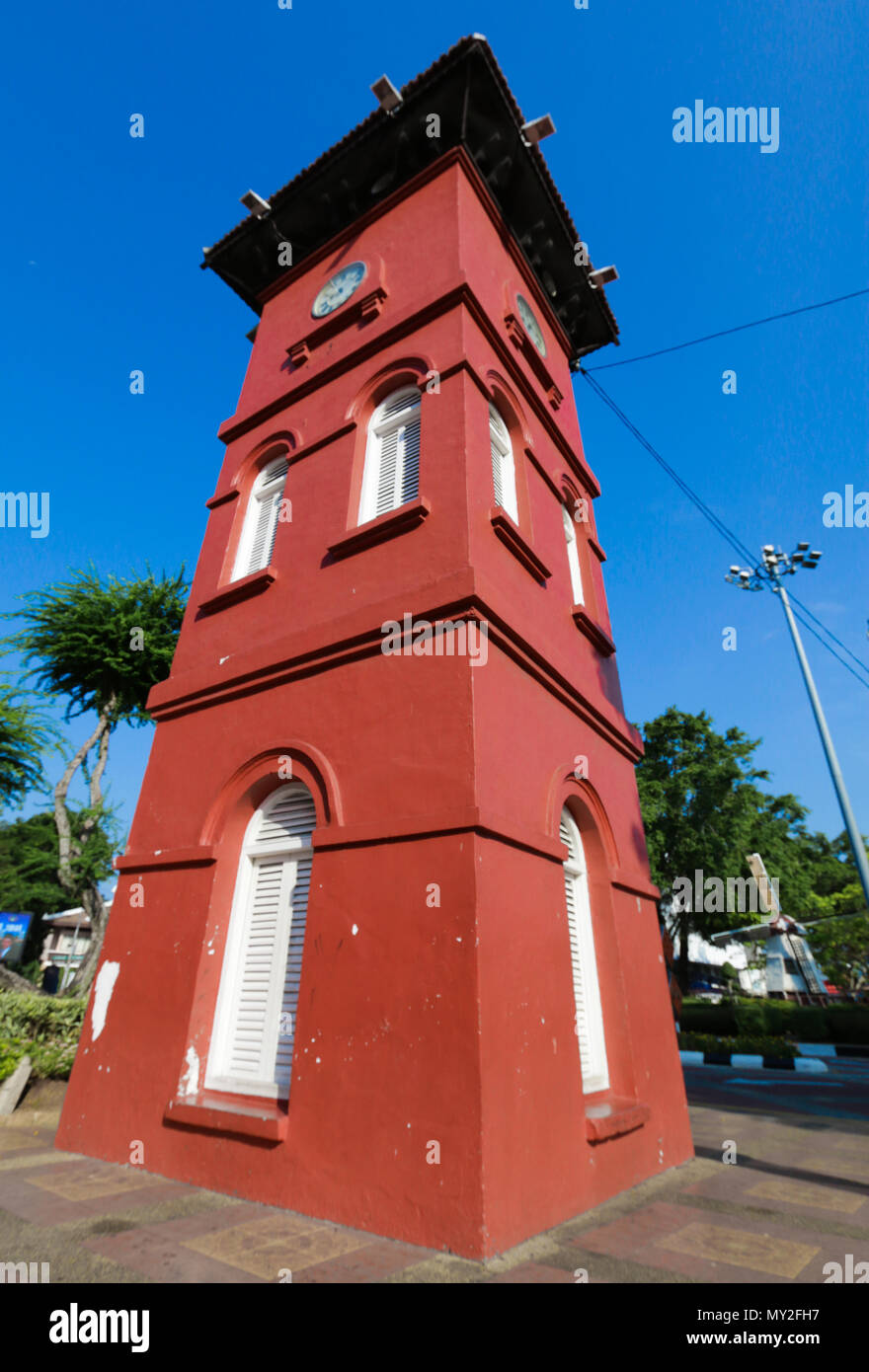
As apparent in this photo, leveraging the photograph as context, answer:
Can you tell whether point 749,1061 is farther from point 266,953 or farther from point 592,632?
point 266,953

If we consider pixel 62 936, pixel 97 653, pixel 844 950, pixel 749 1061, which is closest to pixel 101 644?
pixel 97 653

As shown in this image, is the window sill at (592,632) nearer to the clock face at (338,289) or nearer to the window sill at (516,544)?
the window sill at (516,544)

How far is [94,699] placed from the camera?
1395 centimetres

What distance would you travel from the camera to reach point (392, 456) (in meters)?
6.21

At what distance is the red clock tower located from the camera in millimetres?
3568

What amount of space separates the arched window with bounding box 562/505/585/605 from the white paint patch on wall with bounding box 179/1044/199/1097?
5769 mm

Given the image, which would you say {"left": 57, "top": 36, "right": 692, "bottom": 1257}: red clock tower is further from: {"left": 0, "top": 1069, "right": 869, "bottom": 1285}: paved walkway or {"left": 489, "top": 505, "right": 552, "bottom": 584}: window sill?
{"left": 0, "top": 1069, "right": 869, "bottom": 1285}: paved walkway

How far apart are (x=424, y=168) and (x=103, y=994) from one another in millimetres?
9763

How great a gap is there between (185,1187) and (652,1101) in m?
3.70

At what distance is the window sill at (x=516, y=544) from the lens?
5316 millimetres

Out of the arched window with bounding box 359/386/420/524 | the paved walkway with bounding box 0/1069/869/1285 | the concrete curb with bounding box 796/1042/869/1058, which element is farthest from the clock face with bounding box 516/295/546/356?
the concrete curb with bounding box 796/1042/869/1058

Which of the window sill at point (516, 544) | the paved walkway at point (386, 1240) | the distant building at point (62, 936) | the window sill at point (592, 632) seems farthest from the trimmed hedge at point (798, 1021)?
the distant building at point (62, 936)

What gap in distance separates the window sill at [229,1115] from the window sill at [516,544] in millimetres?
4465

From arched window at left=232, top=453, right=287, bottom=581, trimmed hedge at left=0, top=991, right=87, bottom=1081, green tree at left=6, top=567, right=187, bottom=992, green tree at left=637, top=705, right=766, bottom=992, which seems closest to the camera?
trimmed hedge at left=0, top=991, right=87, bottom=1081
